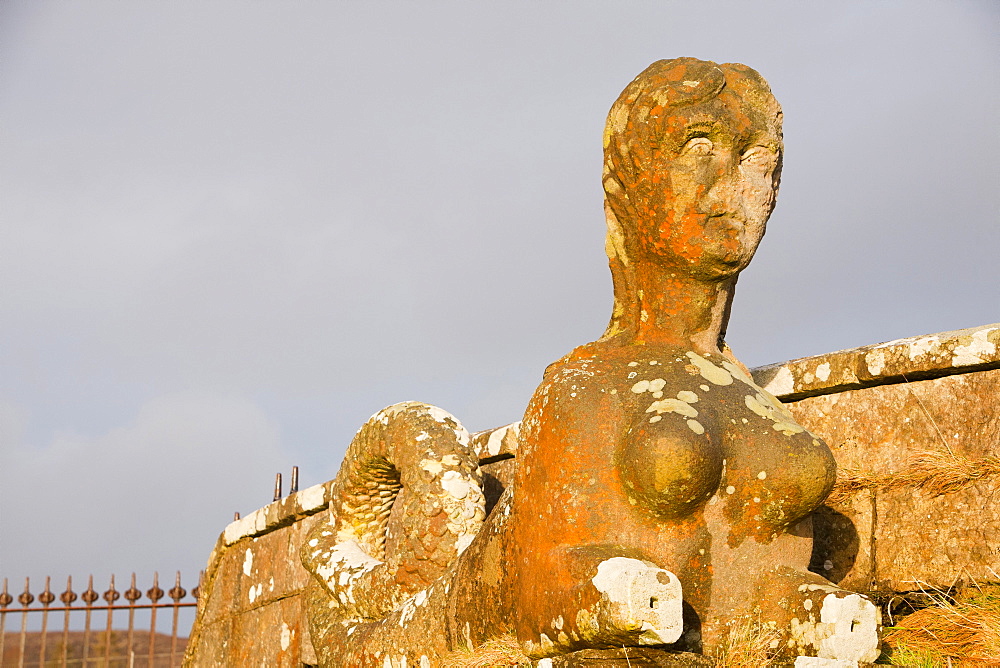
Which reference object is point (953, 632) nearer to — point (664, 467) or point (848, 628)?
point (848, 628)

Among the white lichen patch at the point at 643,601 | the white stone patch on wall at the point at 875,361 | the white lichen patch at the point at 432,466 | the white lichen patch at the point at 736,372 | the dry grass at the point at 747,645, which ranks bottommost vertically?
the dry grass at the point at 747,645

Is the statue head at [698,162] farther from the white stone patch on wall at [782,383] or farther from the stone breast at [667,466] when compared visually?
the white stone patch on wall at [782,383]

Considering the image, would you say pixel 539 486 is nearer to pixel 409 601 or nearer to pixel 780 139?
pixel 409 601

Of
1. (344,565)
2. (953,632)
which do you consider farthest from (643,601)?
(344,565)

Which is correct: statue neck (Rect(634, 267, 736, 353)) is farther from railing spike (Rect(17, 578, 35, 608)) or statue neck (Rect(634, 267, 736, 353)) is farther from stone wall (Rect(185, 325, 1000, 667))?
railing spike (Rect(17, 578, 35, 608))

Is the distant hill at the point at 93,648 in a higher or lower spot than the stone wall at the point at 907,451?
higher

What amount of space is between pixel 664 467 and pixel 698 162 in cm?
95

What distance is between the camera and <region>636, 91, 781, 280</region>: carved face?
3086 mm

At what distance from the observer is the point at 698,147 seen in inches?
122

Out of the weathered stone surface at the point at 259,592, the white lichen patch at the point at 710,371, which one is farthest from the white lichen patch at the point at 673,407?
the weathered stone surface at the point at 259,592

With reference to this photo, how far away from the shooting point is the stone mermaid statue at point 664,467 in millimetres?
2746

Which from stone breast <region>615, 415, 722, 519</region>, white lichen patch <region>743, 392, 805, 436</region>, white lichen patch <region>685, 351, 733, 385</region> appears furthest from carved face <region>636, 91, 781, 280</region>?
stone breast <region>615, 415, 722, 519</region>

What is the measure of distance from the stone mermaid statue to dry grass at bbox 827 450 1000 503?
726 millimetres

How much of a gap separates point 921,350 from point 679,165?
1.20 m
